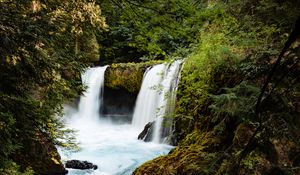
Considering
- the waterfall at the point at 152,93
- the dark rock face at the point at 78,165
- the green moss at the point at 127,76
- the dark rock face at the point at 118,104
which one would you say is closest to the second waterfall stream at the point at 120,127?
the waterfall at the point at 152,93

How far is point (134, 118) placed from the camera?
1571 centimetres

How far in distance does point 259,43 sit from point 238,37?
34.1 inches

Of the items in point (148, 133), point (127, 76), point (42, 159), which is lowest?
point (42, 159)

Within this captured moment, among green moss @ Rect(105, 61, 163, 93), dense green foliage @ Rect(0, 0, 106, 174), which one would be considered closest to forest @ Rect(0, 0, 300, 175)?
dense green foliage @ Rect(0, 0, 106, 174)

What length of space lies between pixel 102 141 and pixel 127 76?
413cm

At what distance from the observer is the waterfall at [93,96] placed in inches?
691

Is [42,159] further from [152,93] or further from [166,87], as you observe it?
[152,93]

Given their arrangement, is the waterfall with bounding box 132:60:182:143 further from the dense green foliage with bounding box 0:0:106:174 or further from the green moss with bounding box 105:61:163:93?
the dense green foliage with bounding box 0:0:106:174

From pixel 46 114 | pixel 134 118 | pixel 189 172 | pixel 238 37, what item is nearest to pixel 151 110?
pixel 134 118

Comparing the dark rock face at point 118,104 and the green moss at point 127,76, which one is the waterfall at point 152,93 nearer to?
the green moss at point 127,76

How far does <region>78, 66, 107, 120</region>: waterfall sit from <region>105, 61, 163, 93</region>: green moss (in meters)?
0.53

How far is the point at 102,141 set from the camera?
42.6 feet

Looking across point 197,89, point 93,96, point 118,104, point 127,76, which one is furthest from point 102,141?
point 197,89

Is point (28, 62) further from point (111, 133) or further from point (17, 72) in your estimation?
point (111, 133)
